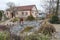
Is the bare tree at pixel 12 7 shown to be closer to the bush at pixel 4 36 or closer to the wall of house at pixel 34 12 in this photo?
the wall of house at pixel 34 12

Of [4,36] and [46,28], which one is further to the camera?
[46,28]

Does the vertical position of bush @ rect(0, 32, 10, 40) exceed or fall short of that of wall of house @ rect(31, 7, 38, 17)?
it falls short

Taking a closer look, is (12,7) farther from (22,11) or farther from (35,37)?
(35,37)

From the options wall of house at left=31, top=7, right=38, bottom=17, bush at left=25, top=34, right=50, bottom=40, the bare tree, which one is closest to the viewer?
bush at left=25, top=34, right=50, bottom=40

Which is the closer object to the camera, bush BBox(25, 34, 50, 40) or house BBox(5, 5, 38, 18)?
bush BBox(25, 34, 50, 40)

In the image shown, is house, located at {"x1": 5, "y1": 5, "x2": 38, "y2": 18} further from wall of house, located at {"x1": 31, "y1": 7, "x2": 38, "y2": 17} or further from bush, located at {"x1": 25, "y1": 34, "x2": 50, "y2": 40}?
bush, located at {"x1": 25, "y1": 34, "x2": 50, "y2": 40}

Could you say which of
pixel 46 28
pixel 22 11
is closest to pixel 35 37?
pixel 46 28

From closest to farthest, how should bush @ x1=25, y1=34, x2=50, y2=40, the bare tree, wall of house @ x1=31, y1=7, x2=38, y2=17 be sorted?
1. bush @ x1=25, y1=34, x2=50, y2=40
2. the bare tree
3. wall of house @ x1=31, y1=7, x2=38, y2=17

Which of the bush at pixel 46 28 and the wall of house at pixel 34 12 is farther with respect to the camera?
the wall of house at pixel 34 12

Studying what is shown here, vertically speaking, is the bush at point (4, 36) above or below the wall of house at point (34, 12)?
below

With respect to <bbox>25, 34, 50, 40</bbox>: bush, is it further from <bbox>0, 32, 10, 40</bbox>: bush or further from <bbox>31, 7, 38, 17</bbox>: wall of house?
<bbox>31, 7, 38, 17</bbox>: wall of house

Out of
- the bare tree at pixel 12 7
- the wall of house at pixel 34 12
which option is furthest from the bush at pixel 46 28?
the bare tree at pixel 12 7

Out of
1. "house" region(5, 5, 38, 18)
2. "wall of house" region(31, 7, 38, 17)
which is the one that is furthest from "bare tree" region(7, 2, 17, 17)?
"wall of house" region(31, 7, 38, 17)

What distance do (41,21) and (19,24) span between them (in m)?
0.45
